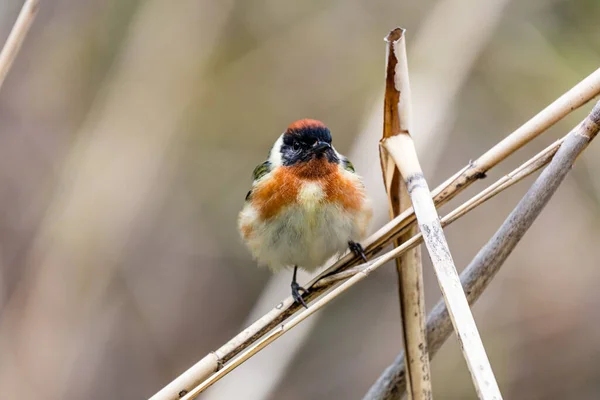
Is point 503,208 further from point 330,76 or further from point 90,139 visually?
point 90,139

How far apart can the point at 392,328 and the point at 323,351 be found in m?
0.61

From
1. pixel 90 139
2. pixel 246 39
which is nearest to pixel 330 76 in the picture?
pixel 246 39

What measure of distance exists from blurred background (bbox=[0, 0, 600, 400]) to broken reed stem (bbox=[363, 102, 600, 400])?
4.12 ft

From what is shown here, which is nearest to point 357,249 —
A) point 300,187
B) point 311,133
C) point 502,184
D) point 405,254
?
point 300,187

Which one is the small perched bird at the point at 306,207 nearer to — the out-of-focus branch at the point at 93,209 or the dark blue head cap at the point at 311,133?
the dark blue head cap at the point at 311,133

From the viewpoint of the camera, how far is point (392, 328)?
4.60 metres

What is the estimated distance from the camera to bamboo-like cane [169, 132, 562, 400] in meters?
1.90

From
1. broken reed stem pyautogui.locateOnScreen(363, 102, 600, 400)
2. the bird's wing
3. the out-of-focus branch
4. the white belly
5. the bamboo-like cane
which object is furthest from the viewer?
the out-of-focus branch

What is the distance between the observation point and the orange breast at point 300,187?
3.04 meters

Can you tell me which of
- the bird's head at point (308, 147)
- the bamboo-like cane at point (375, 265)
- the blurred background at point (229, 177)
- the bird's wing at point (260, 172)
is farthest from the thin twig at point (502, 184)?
the blurred background at point (229, 177)

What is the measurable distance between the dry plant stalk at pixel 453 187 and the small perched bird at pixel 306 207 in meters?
0.65

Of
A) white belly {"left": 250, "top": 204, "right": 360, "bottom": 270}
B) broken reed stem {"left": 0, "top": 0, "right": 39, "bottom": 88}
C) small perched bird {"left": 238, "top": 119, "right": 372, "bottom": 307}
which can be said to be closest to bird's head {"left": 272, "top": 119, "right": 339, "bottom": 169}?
small perched bird {"left": 238, "top": 119, "right": 372, "bottom": 307}

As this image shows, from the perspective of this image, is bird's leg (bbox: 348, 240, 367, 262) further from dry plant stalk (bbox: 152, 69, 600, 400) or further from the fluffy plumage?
dry plant stalk (bbox: 152, 69, 600, 400)

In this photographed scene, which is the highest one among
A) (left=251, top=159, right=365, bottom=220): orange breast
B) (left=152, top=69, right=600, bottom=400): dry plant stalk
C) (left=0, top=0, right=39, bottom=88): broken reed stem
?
(left=0, top=0, right=39, bottom=88): broken reed stem
